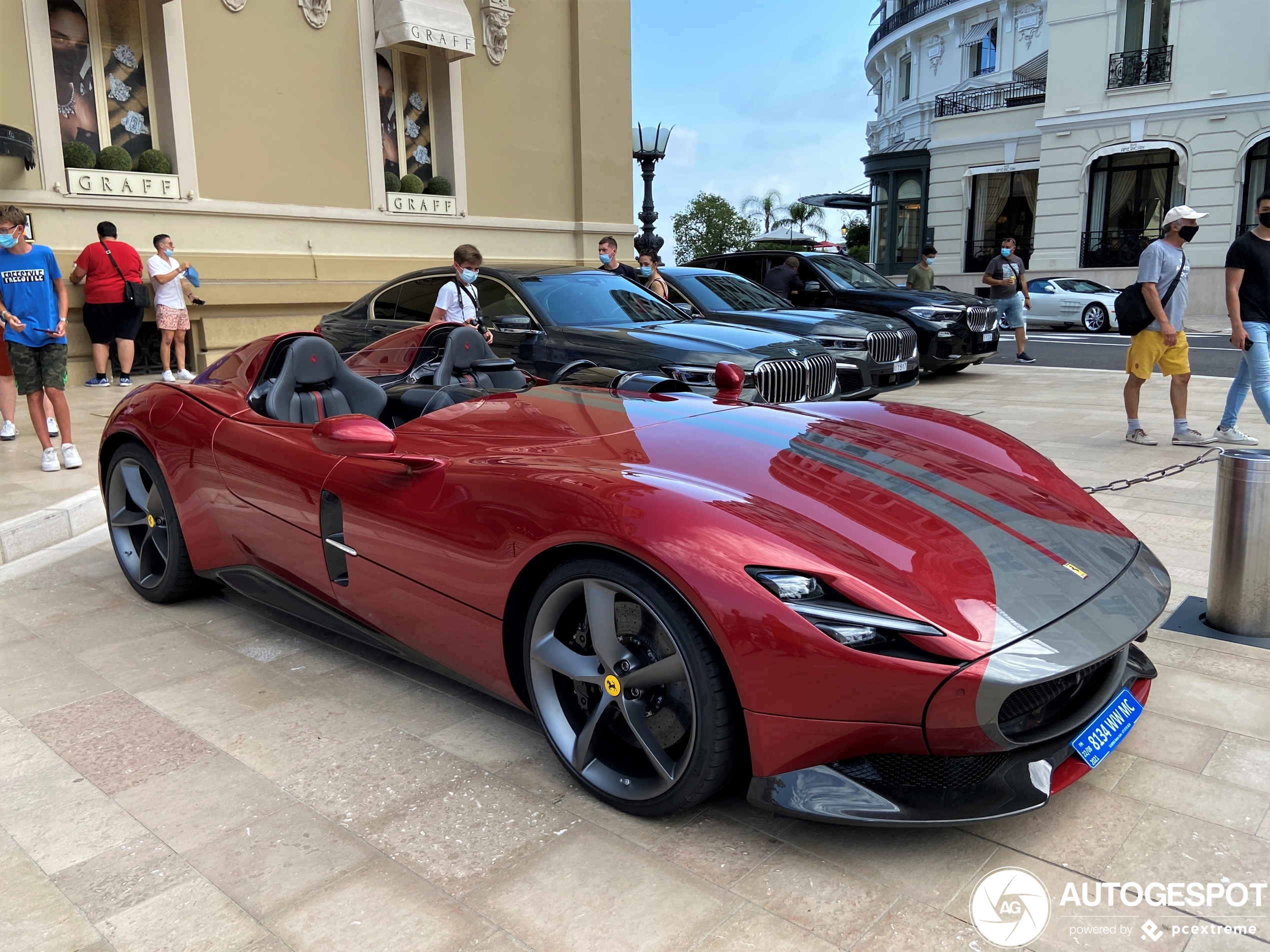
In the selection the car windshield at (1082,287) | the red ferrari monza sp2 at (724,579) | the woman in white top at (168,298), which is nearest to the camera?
the red ferrari monza sp2 at (724,579)

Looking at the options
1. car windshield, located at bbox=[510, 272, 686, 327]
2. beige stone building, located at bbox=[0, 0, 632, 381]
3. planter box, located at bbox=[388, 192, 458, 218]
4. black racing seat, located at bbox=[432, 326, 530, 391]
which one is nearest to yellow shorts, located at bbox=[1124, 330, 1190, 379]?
car windshield, located at bbox=[510, 272, 686, 327]

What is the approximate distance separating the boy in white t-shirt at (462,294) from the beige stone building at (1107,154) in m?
22.9

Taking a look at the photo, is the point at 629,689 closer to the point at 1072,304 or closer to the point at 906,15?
the point at 1072,304

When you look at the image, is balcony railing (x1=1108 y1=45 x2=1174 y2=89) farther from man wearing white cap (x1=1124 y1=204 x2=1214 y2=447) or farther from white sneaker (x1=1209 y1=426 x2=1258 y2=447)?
white sneaker (x1=1209 y1=426 x2=1258 y2=447)

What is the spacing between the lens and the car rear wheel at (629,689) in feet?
7.15

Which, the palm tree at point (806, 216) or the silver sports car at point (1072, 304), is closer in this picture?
the silver sports car at point (1072, 304)

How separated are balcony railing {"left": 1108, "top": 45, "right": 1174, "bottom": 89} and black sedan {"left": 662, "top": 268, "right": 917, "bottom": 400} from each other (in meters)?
20.6

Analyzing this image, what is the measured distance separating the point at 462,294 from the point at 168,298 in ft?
16.7

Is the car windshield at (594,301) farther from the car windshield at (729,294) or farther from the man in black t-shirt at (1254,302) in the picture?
the man in black t-shirt at (1254,302)

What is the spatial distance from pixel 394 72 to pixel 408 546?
13.5 metres

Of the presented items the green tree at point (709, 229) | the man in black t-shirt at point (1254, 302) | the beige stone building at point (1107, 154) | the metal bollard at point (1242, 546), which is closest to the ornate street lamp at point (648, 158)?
the man in black t-shirt at point (1254, 302)

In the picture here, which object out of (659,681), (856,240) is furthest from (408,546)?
(856,240)

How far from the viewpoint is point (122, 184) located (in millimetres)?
11219

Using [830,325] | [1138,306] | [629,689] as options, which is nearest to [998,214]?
[830,325]
